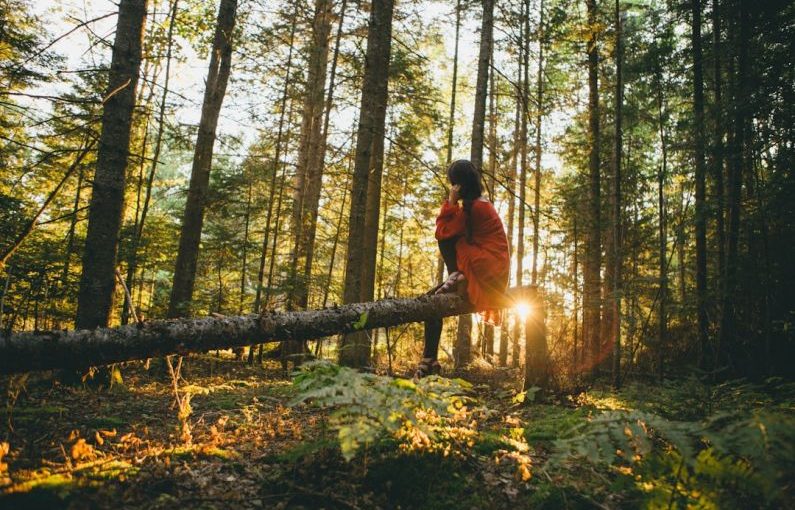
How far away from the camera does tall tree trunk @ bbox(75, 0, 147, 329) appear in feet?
17.4

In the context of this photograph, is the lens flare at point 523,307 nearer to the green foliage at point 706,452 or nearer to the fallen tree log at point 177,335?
the fallen tree log at point 177,335

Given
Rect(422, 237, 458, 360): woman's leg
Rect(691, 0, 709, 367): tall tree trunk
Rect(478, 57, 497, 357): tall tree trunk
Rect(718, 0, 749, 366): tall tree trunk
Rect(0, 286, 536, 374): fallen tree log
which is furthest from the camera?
Rect(478, 57, 497, 357): tall tree trunk

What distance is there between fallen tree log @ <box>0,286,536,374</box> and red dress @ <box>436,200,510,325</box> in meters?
0.90

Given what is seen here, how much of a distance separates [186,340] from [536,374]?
490 centimetres

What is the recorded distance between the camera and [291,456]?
9.14ft

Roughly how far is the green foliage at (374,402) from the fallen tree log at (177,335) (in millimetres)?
819

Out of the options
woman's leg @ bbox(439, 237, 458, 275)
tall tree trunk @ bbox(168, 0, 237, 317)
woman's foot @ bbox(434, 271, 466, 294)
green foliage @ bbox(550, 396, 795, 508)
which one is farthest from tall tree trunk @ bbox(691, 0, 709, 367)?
tall tree trunk @ bbox(168, 0, 237, 317)

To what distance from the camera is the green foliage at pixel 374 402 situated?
81.4 inches

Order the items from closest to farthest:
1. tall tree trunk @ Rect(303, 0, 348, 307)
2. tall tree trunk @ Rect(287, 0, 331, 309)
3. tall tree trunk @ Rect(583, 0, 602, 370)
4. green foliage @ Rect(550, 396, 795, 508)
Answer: green foliage @ Rect(550, 396, 795, 508) < tall tree trunk @ Rect(287, 0, 331, 309) < tall tree trunk @ Rect(303, 0, 348, 307) < tall tree trunk @ Rect(583, 0, 602, 370)

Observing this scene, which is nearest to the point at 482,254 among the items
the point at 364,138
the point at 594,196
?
the point at 364,138

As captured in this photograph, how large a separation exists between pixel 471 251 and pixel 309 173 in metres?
9.34

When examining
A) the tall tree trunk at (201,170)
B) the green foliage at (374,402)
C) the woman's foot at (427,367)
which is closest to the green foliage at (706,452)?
the green foliage at (374,402)

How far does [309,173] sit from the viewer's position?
504 inches

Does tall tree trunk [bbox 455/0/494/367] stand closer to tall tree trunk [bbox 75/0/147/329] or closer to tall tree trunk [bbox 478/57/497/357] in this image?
tall tree trunk [bbox 75/0/147/329]
